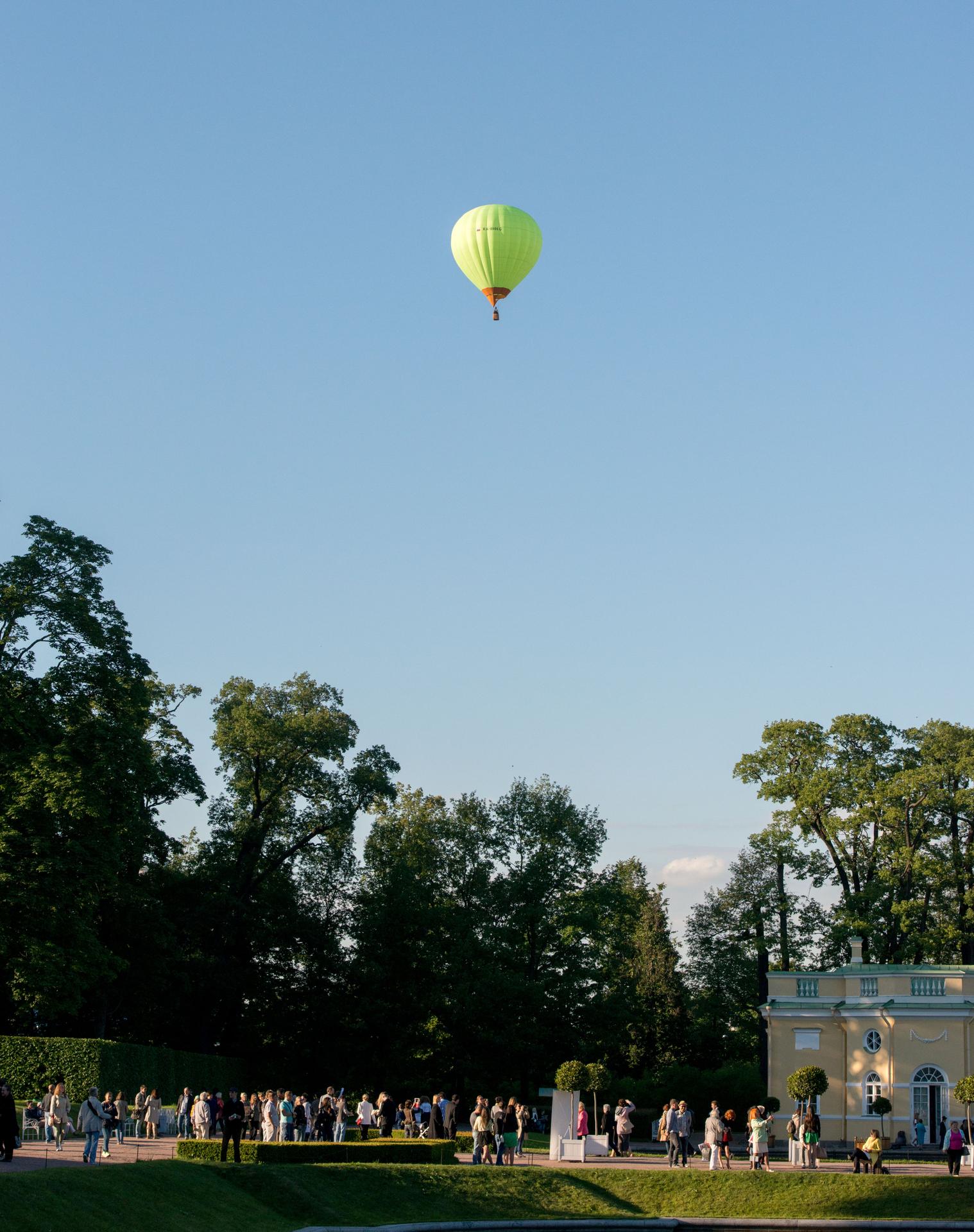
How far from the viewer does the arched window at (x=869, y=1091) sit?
46031mm

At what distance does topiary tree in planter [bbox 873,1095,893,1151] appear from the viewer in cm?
4350

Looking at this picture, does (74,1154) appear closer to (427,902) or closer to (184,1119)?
(184,1119)

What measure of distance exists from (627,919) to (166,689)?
20644 millimetres

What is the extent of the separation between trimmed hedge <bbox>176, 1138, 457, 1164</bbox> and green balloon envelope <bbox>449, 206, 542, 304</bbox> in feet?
63.4

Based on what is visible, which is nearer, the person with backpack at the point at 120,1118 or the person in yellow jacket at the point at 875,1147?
the person with backpack at the point at 120,1118

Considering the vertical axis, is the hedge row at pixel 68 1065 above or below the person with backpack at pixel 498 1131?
above

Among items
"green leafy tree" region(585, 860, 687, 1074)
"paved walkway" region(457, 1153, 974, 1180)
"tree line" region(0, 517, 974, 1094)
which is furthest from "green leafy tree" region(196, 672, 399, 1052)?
"paved walkway" region(457, 1153, 974, 1180)

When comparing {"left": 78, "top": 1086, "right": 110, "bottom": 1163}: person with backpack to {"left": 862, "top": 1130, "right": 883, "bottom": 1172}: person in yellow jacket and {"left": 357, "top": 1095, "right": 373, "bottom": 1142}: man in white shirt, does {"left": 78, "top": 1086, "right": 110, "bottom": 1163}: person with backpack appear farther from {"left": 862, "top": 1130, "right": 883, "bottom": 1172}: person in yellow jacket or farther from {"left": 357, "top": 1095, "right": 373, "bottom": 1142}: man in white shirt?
{"left": 862, "top": 1130, "right": 883, "bottom": 1172}: person in yellow jacket

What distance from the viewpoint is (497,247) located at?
35312 mm

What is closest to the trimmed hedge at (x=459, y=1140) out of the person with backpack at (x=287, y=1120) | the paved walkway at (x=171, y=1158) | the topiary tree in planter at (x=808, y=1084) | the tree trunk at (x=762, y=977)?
the paved walkway at (x=171, y=1158)

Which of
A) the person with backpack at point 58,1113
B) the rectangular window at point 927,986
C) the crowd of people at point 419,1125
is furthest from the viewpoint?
the rectangular window at point 927,986

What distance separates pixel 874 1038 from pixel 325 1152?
23.1 m

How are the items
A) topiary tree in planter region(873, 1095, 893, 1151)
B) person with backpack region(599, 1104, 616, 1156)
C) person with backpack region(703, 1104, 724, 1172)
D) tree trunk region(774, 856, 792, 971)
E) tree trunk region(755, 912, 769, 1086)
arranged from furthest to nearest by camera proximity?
tree trunk region(774, 856, 792, 971) < tree trunk region(755, 912, 769, 1086) < topiary tree in planter region(873, 1095, 893, 1151) < person with backpack region(599, 1104, 616, 1156) < person with backpack region(703, 1104, 724, 1172)

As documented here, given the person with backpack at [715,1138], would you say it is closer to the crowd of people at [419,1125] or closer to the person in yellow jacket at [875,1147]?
the crowd of people at [419,1125]
